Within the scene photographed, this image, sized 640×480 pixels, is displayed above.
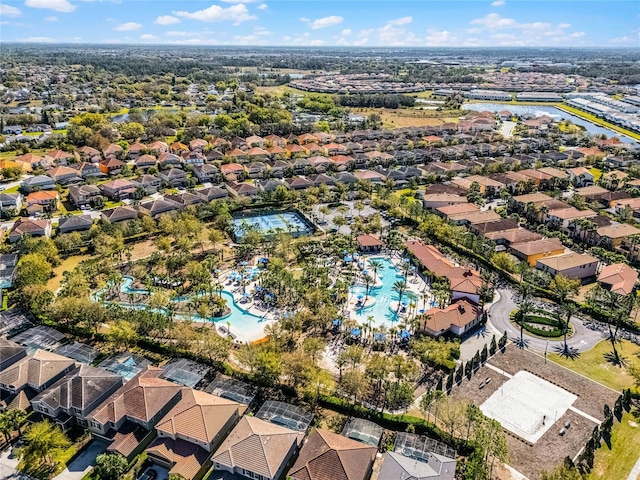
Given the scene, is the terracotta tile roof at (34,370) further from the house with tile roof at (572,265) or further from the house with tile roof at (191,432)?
the house with tile roof at (572,265)

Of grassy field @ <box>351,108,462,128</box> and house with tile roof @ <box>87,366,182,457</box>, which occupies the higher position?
grassy field @ <box>351,108,462,128</box>

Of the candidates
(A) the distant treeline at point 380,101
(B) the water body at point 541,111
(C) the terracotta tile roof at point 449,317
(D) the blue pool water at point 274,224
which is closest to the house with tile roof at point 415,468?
(C) the terracotta tile roof at point 449,317

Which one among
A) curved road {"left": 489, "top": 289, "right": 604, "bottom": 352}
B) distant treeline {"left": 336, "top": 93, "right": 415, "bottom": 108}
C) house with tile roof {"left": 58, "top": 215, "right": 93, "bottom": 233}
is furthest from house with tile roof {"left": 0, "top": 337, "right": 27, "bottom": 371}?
distant treeline {"left": 336, "top": 93, "right": 415, "bottom": 108}

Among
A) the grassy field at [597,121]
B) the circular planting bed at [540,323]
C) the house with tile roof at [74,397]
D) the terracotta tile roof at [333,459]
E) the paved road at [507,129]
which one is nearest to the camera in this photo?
the terracotta tile roof at [333,459]

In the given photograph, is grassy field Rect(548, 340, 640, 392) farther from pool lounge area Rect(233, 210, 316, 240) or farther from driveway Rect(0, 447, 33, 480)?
driveway Rect(0, 447, 33, 480)

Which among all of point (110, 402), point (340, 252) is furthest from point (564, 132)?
point (110, 402)

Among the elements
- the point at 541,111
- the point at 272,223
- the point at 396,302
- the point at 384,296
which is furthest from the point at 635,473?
the point at 541,111

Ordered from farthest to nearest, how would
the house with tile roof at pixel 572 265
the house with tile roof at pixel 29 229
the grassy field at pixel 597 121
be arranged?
the grassy field at pixel 597 121
the house with tile roof at pixel 29 229
the house with tile roof at pixel 572 265
